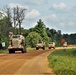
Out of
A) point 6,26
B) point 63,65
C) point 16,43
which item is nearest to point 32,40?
point 6,26

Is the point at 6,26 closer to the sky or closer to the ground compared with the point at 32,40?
closer to the sky

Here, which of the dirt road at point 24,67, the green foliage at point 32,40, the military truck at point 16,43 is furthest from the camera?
the green foliage at point 32,40

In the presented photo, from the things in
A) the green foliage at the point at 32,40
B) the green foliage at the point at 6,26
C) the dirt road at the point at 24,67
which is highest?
the green foliage at the point at 6,26

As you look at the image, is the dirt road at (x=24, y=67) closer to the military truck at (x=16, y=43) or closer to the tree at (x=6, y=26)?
the military truck at (x=16, y=43)

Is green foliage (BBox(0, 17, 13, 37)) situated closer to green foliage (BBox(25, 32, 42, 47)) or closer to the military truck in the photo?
green foliage (BBox(25, 32, 42, 47))

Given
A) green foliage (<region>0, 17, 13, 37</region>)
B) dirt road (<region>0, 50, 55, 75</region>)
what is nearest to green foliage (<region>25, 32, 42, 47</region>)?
green foliage (<region>0, 17, 13, 37</region>)

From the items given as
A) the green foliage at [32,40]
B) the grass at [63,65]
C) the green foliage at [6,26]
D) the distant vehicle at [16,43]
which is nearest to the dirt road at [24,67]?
the grass at [63,65]

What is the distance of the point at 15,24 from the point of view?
114 m

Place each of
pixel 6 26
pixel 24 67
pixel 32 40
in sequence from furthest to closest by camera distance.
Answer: pixel 32 40 < pixel 6 26 < pixel 24 67

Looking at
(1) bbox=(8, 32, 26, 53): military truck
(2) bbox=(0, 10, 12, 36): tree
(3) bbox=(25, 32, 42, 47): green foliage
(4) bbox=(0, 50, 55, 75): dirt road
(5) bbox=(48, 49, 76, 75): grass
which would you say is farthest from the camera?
(3) bbox=(25, 32, 42, 47): green foliage

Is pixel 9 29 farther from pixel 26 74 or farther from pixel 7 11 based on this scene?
pixel 26 74

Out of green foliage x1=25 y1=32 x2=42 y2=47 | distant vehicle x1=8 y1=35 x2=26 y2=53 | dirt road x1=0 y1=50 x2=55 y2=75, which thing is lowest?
dirt road x1=0 y1=50 x2=55 y2=75

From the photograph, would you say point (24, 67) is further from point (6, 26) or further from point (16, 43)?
point (6, 26)

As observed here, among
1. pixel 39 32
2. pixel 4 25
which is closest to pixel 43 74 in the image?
pixel 4 25
